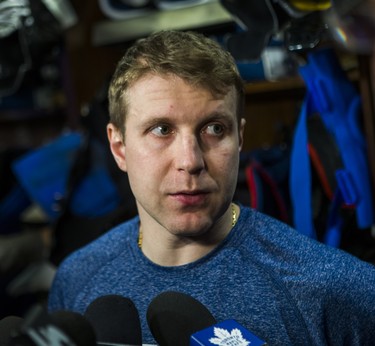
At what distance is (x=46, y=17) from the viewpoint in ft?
5.01

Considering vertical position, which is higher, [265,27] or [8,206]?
[265,27]

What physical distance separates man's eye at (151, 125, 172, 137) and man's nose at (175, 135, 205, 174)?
29 mm

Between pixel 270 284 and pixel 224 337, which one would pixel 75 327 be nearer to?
pixel 224 337

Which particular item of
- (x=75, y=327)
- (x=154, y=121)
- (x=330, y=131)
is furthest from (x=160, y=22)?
(x=75, y=327)

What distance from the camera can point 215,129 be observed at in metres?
0.92

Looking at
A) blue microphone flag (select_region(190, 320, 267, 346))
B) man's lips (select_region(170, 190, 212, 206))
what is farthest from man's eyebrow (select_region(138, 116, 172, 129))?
blue microphone flag (select_region(190, 320, 267, 346))

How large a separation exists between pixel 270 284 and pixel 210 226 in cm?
13

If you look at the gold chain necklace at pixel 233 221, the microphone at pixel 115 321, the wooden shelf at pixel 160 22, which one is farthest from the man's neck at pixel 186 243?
the wooden shelf at pixel 160 22

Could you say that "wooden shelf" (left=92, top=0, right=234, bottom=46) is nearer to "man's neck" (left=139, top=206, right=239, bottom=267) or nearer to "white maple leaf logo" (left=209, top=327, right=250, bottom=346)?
"man's neck" (left=139, top=206, right=239, bottom=267)

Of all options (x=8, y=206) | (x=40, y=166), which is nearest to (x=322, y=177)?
(x=40, y=166)

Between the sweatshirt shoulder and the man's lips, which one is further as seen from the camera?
the sweatshirt shoulder

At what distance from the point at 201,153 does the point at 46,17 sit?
83 cm

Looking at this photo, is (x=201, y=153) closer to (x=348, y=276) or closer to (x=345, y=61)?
(x=348, y=276)

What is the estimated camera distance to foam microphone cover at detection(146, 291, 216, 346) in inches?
30.0
